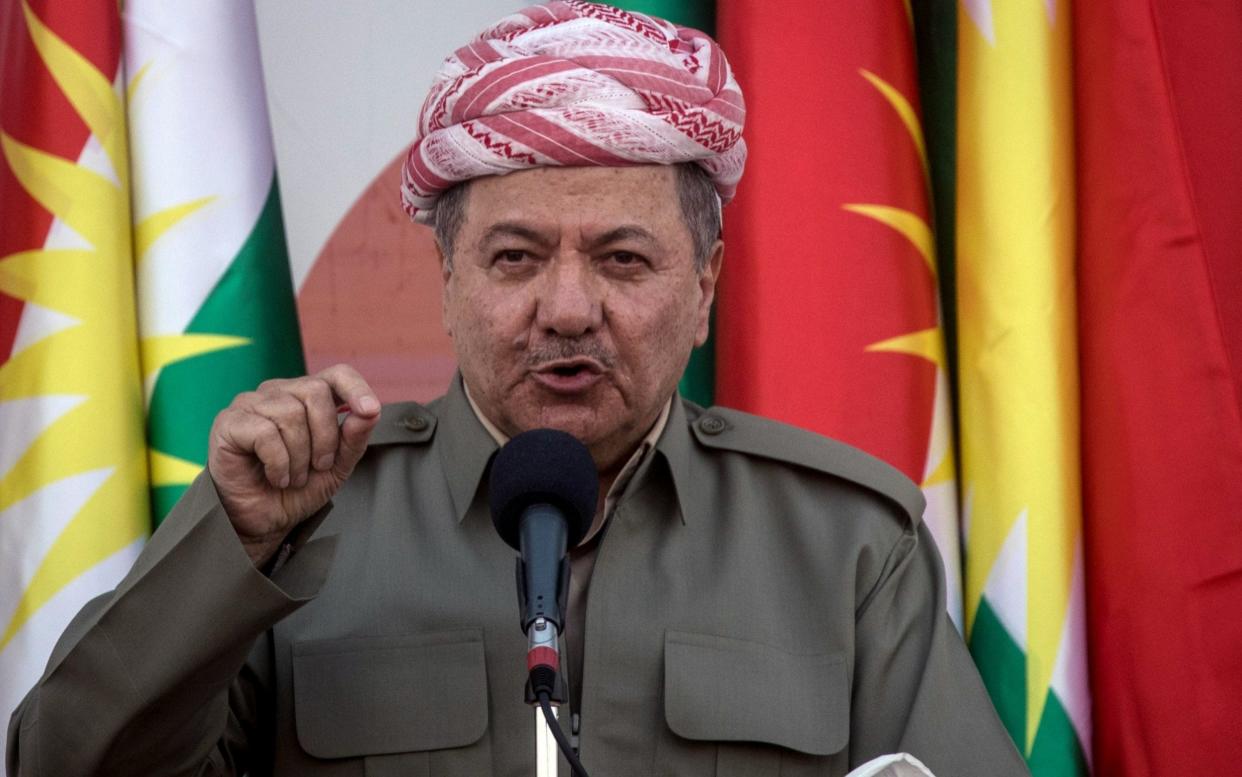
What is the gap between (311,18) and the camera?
303cm

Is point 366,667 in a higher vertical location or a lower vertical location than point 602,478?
lower

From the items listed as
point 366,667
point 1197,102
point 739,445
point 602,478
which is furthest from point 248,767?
point 1197,102

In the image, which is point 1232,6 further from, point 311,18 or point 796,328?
point 311,18

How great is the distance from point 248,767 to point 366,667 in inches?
8.6

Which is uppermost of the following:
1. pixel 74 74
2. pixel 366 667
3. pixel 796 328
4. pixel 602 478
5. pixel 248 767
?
pixel 74 74

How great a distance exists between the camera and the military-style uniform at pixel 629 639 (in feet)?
6.48

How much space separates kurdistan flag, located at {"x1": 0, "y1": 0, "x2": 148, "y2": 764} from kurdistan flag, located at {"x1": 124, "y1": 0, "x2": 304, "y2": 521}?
0.05 meters

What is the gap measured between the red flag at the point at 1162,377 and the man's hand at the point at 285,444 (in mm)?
1452

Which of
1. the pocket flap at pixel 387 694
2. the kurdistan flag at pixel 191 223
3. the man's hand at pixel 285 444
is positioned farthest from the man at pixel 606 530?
the kurdistan flag at pixel 191 223

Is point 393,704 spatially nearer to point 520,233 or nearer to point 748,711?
point 748,711

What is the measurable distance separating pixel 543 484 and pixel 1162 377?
5.05 feet

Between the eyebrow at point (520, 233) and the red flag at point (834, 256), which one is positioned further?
the red flag at point (834, 256)

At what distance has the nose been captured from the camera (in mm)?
2051

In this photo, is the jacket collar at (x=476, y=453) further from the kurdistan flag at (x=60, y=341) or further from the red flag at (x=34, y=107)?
the red flag at (x=34, y=107)
